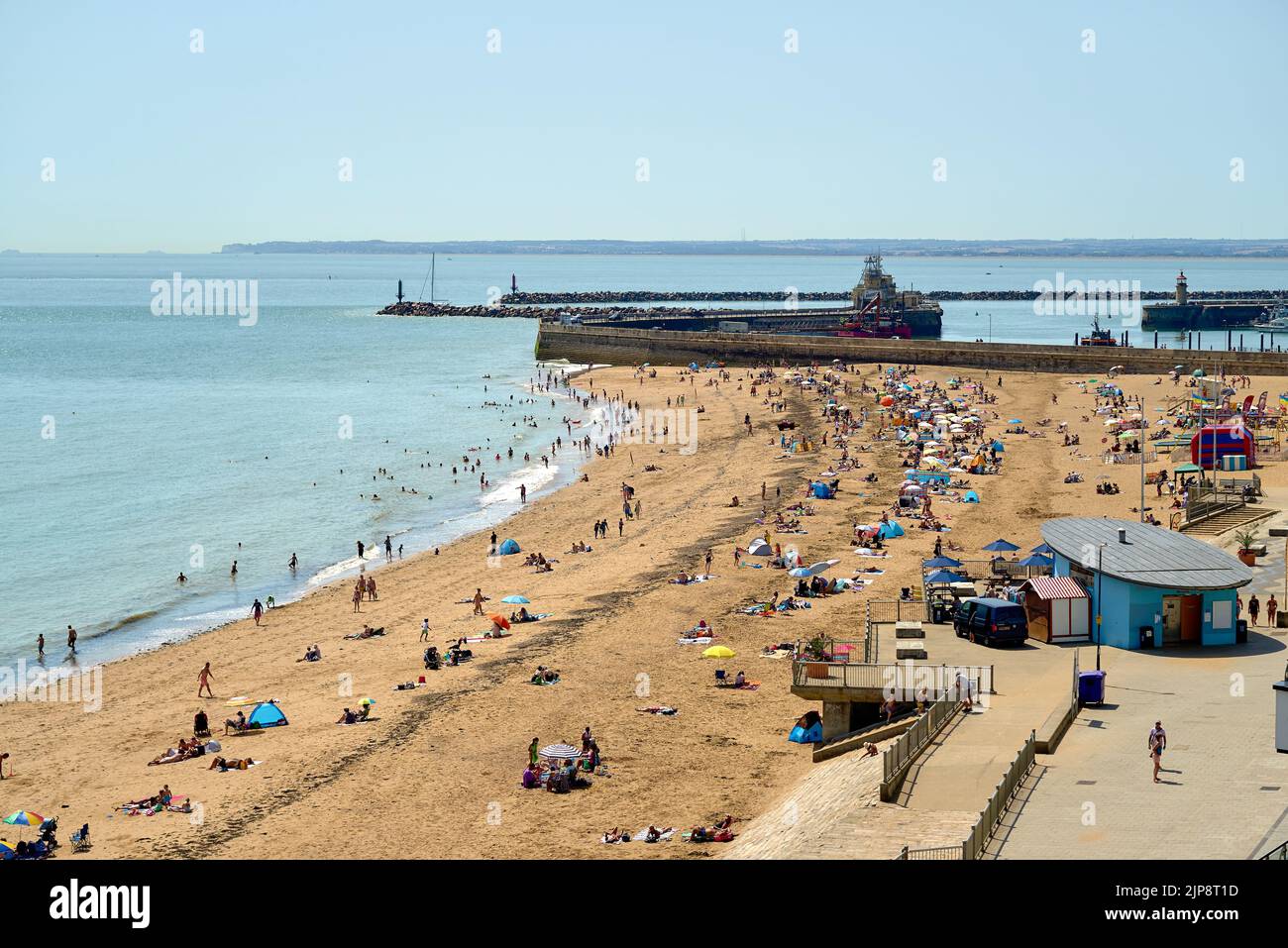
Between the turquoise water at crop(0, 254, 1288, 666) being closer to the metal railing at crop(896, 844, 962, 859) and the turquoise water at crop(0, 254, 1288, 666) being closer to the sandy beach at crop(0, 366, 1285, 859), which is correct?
the sandy beach at crop(0, 366, 1285, 859)

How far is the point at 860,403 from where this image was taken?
72.2 meters

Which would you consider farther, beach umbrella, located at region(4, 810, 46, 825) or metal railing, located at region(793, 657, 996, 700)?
metal railing, located at region(793, 657, 996, 700)

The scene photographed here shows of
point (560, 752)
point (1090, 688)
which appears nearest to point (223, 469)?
point (560, 752)

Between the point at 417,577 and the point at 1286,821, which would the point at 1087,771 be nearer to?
the point at 1286,821

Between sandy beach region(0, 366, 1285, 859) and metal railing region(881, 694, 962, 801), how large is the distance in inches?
97.4

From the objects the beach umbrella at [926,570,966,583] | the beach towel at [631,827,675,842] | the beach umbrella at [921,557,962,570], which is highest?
the beach umbrella at [921,557,962,570]

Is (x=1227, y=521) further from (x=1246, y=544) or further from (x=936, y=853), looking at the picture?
(x=936, y=853)

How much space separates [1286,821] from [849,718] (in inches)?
304

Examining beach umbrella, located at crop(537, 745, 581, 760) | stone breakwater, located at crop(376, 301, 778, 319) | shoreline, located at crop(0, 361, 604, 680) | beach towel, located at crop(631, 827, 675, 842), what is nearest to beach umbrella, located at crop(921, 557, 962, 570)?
beach umbrella, located at crop(537, 745, 581, 760)

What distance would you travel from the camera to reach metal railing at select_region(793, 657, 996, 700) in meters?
21.0

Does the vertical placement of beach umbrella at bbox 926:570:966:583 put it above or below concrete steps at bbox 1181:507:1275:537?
below

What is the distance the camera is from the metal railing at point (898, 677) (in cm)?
2102

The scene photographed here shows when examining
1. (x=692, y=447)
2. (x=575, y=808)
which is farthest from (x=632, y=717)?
(x=692, y=447)
